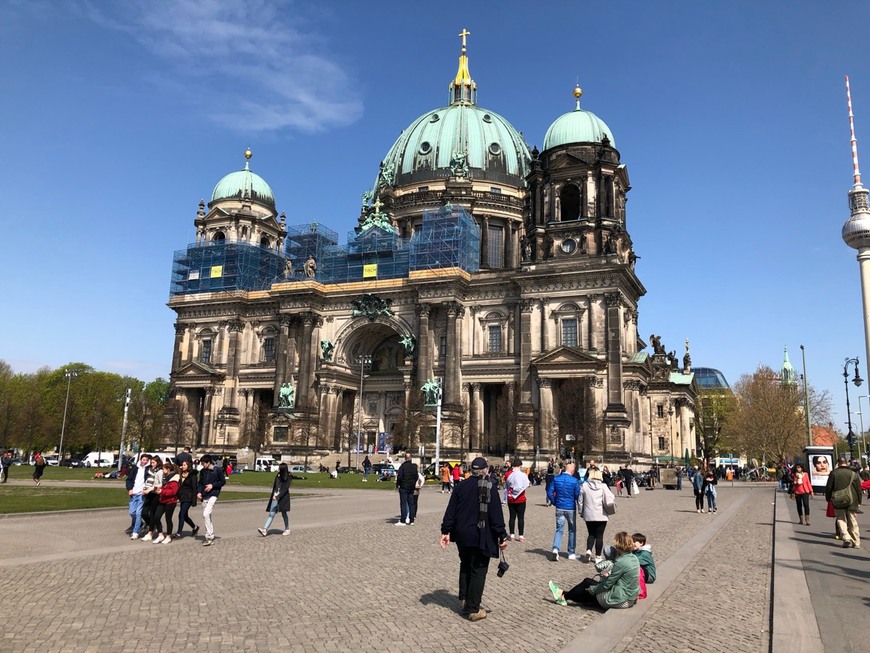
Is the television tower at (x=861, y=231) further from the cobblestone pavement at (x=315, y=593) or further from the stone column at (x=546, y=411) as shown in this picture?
the cobblestone pavement at (x=315, y=593)

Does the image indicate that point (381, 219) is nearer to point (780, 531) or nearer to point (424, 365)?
point (424, 365)

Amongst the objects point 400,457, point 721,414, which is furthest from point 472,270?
point 721,414

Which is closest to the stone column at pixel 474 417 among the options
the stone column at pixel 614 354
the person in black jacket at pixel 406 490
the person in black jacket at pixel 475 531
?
the stone column at pixel 614 354

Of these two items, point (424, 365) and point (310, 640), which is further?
point (424, 365)

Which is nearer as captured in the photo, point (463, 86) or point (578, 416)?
point (578, 416)

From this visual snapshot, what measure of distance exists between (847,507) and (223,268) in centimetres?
7130

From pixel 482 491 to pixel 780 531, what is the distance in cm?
1439

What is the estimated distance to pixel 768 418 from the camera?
71562 mm

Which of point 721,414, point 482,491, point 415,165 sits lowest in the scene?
point 482,491

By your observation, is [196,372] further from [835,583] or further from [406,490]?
[835,583]

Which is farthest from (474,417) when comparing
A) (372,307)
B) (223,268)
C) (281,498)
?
(281,498)

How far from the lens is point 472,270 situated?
236 ft

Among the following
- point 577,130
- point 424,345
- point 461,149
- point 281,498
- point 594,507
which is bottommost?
point 281,498

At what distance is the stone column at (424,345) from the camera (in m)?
65.5
